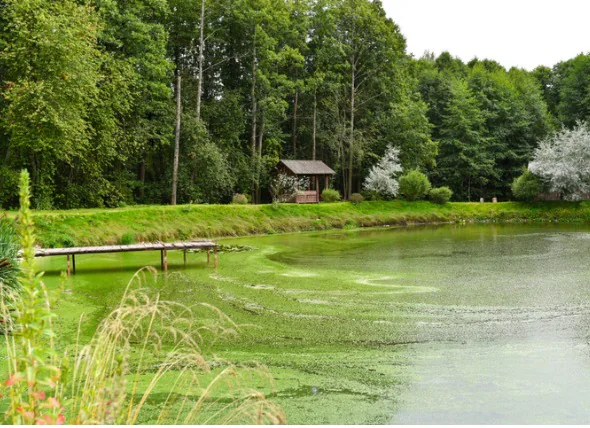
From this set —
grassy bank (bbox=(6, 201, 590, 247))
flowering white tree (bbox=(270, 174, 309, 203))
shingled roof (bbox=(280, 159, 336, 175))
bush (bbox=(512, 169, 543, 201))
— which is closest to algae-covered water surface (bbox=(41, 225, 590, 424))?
grassy bank (bbox=(6, 201, 590, 247))

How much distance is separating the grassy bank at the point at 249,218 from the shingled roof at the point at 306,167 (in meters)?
3.25

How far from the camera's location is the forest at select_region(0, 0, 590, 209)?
26.0 m

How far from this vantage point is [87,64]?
26.6 m

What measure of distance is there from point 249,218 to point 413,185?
14.1 m

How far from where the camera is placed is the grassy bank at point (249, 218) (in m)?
22.8

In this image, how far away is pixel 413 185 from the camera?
39812 millimetres

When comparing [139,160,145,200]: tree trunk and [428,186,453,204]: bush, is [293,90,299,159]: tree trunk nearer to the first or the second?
[428,186,453,204]: bush

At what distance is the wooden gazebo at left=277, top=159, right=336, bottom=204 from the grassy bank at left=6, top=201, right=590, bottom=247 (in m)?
2.27

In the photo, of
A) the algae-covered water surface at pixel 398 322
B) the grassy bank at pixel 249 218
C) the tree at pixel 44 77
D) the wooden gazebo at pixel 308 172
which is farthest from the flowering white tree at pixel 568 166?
the tree at pixel 44 77

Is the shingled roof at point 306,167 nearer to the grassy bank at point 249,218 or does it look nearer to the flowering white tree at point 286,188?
the flowering white tree at point 286,188

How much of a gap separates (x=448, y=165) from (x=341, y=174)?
9.22 metres

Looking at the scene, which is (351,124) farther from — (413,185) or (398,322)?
(398,322)

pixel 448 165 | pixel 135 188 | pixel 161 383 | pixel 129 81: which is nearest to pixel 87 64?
pixel 129 81

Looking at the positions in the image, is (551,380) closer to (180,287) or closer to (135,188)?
(180,287)
